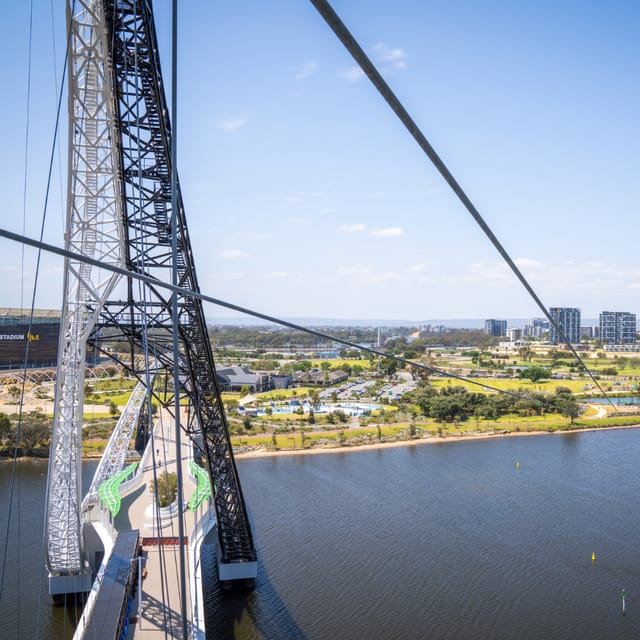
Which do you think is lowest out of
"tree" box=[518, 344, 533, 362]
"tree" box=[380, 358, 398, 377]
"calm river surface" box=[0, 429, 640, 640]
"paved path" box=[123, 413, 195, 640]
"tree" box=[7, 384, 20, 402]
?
"calm river surface" box=[0, 429, 640, 640]

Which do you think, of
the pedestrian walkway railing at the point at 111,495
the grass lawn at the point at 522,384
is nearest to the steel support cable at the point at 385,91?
→ the pedestrian walkway railing at the point at 111,495

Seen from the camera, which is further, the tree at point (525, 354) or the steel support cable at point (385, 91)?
the tree at point (525, 354)

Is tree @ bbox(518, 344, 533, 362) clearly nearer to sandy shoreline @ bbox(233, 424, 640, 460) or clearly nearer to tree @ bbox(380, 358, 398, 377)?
tree @ bbox(380, 358, 398, 377)

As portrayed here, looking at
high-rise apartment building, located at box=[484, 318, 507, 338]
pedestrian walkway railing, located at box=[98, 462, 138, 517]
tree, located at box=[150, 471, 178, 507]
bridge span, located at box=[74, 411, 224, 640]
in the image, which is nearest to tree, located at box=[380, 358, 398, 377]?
tree, located at box=[150, 471, 178, 507]

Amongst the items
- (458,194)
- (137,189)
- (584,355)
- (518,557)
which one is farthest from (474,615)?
(584,355)

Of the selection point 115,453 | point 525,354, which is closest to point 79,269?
point 115,453

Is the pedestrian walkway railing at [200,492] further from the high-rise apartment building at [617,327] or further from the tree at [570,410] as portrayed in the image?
the high-rise apartment building at [617,327]
